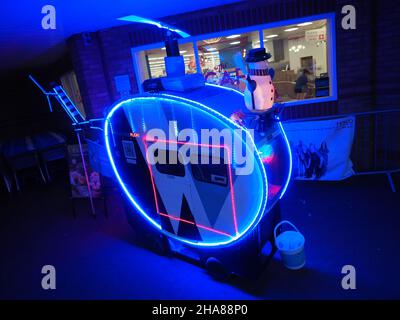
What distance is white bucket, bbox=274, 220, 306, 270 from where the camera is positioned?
3133 millimetres

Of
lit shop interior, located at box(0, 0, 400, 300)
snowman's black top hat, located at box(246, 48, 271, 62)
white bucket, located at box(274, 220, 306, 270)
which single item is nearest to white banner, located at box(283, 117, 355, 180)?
lit shop interior, located at box(0, 0, 400, 300)

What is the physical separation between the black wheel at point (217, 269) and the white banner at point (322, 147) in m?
2.35

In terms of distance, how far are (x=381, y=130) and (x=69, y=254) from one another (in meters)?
5.01

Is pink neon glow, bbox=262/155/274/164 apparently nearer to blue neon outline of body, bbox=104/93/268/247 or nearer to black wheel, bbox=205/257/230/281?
blue neon outline of body, bbox=104/93/268/247

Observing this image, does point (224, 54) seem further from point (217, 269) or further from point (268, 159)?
point (217, 269)

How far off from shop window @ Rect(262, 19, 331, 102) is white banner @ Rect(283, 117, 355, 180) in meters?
0.85

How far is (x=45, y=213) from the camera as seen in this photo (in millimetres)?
5508

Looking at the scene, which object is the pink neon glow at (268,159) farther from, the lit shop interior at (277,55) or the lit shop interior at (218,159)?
the lit shop interior at (277,55)

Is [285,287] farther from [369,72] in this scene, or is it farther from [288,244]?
[369,72]

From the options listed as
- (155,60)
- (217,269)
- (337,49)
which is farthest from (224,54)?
(217,269)

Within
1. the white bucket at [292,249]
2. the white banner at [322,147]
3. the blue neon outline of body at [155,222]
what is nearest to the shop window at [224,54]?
the white banner at [322,147]

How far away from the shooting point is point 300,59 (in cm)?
586
